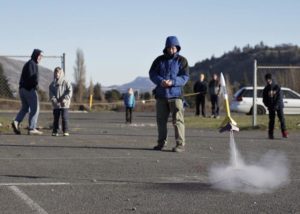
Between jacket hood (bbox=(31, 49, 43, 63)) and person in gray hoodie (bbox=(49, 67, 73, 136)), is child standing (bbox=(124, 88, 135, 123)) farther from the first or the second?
jacket hood (bbox=(31, 49, 43, 63))

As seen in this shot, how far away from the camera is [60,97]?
15664 millimetres

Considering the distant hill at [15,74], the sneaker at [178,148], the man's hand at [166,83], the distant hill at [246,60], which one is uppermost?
the distant hill at [246,60]

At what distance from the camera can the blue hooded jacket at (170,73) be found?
12062mm

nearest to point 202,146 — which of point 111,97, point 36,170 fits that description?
point 36,170

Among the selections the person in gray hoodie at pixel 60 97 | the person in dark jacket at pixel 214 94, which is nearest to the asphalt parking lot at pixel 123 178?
the person in gray hoodie at pixel 60 97

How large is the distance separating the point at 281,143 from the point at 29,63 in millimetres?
6070

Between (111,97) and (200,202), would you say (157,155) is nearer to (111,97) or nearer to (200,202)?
(200,202)

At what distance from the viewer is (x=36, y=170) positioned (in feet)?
30.8

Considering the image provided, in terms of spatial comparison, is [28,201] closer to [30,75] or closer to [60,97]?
[30,75]

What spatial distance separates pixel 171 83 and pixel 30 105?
15.7 feet

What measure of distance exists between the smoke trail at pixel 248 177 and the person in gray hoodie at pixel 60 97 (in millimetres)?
6371

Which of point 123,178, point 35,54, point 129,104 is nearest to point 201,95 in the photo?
point 129,104

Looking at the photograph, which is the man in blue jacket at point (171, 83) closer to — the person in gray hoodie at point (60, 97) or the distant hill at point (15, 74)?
the person in gray hoodie at point (60, 97)

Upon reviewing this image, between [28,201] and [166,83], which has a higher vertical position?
[166,83]
